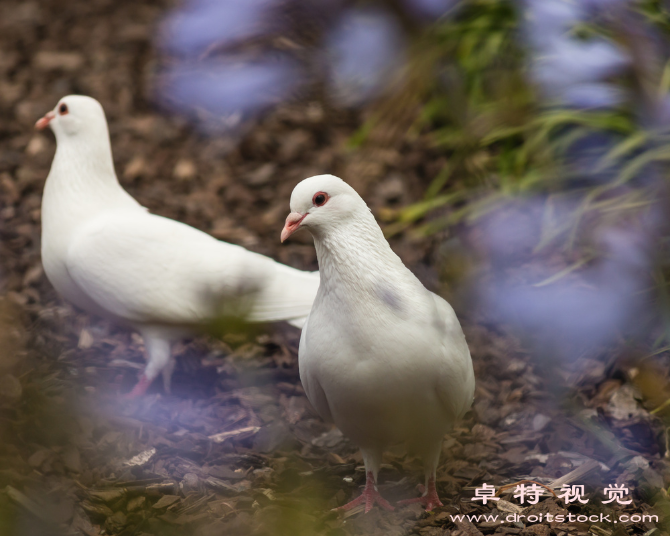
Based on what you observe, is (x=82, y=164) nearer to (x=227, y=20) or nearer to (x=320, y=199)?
(x=320, y=199)

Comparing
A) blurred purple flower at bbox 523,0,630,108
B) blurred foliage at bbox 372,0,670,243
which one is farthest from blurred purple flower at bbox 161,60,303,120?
blurred purple flower at bbox 523,0,630,108

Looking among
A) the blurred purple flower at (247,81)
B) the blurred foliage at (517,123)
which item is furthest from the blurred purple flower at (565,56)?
the blurred purple flower at (247,81)

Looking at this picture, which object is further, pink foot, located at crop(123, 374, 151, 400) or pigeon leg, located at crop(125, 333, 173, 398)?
pigeon leg, located at crop(125, 333, 173, 398)

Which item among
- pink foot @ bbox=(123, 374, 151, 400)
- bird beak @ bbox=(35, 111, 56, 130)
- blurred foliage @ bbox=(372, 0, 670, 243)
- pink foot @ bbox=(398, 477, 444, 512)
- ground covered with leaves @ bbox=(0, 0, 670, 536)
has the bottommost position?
pink foot @ bbox=(123, 374, 151, 400)

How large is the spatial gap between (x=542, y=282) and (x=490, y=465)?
655 mm

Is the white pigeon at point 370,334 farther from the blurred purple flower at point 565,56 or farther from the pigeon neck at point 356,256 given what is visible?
the blurred purple flower at point 565,56

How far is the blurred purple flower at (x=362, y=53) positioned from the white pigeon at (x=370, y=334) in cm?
40

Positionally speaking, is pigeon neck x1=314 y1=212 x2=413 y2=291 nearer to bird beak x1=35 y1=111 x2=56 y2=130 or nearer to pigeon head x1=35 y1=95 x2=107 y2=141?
pigeon head x1=35 y1=95 x2=107 y2=141

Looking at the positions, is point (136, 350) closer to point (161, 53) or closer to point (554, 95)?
point (161, 53)

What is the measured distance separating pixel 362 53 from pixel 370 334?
28.1 inches

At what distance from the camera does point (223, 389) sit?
7.63 feet

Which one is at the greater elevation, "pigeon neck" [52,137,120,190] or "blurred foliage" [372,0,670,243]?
"blurred foliage" [372,0,670,243]

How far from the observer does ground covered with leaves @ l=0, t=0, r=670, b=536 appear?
32.8 inches

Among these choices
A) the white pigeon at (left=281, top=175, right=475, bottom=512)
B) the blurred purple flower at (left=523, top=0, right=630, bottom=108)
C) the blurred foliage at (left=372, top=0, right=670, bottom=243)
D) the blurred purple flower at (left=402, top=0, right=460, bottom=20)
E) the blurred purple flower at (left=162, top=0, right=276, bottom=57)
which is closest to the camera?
the blurred purple flower at (left=402, top=0, right=460, bottom=20)
